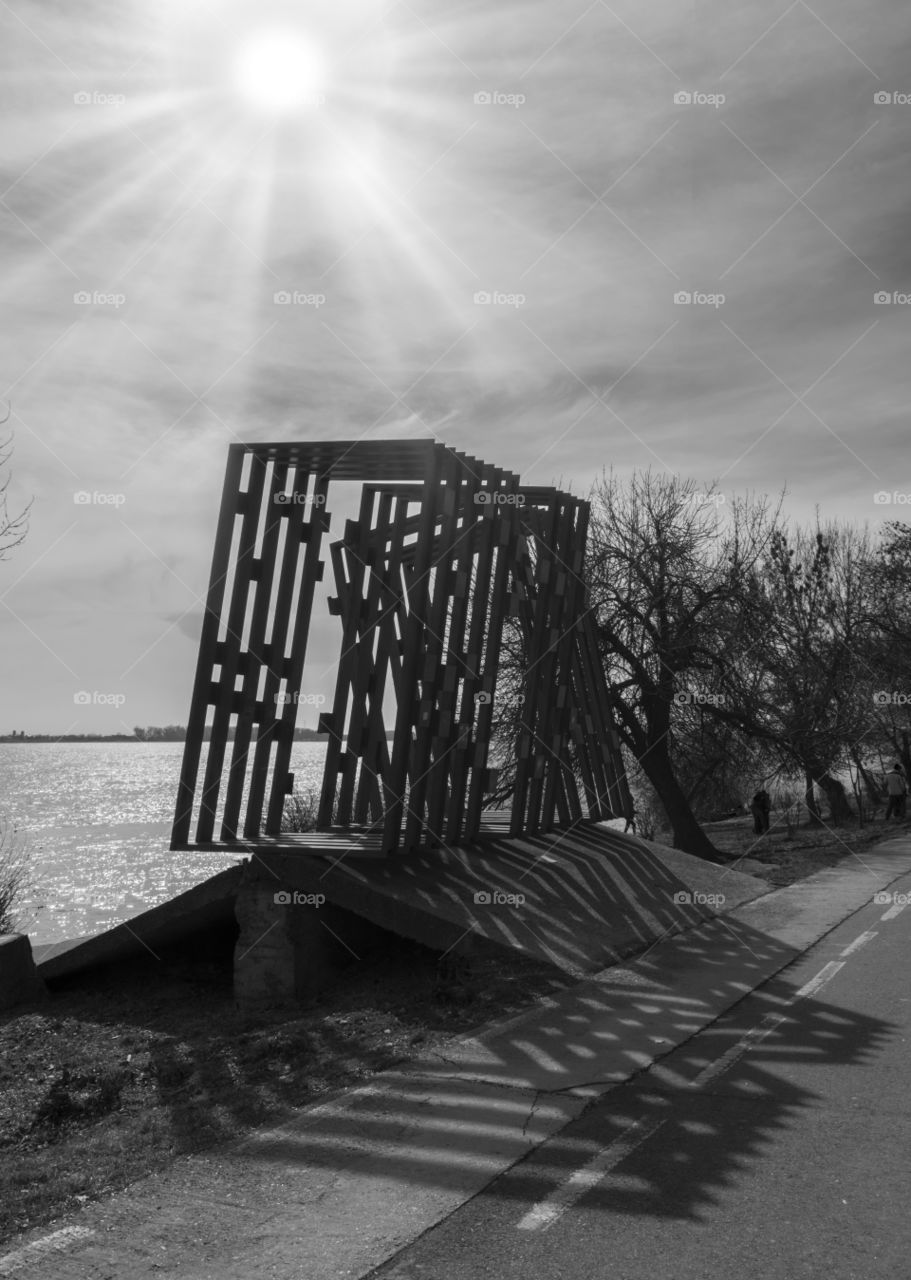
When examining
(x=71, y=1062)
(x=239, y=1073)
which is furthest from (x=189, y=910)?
(x=239, y=1073)

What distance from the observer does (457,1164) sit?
5.21 metres

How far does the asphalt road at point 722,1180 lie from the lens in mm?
4238

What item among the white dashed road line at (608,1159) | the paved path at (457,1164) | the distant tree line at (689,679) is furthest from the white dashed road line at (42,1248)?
the distant tree line at (689,679)

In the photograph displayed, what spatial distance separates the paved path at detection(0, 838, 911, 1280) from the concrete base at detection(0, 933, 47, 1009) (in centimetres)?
457

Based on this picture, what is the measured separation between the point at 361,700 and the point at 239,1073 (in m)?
5.07

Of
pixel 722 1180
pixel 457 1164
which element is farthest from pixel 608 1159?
pixel 457 1164

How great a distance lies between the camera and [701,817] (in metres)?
36.0

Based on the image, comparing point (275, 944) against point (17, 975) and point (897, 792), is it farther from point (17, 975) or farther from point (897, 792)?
point (897, 792)

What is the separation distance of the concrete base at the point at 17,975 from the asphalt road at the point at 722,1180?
18.9 feet

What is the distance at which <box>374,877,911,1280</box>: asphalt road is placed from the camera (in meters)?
4.24

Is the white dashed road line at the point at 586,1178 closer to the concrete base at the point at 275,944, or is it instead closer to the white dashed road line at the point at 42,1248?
the white dashed road line at the point at 42,1248

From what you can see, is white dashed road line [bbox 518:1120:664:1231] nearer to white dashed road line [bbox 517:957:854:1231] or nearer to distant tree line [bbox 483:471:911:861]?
white dashed road line [bbox 517:957:854:1231]

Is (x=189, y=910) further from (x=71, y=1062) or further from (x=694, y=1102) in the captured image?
(x=694, y=1102)

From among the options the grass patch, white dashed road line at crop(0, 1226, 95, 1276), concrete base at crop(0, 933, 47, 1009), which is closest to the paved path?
white dashed road line at crop(0, 1226, 95, 1276)
